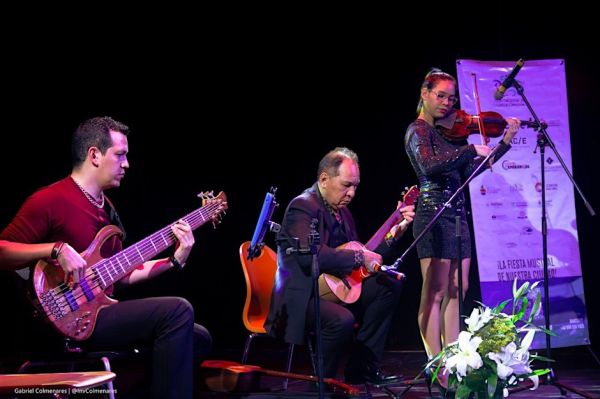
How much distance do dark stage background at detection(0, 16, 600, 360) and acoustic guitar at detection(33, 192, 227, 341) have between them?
2.54 meters

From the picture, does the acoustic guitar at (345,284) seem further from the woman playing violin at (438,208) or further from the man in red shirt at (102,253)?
the man in red shirt at (102,253)

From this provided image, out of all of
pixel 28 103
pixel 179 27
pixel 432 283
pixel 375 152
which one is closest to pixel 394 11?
pixel 375 152

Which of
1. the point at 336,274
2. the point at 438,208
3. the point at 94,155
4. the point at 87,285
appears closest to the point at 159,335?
the point at 87,285

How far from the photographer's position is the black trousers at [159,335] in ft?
9.91

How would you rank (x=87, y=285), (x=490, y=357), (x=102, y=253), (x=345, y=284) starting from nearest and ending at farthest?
(x=490, y=357) → (x=87, y=285) → (x=102, y=253) → (x=345, y=284)

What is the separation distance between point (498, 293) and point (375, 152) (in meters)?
1.51

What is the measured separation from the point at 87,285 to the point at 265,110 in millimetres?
3105

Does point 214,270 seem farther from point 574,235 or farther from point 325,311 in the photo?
point 574,235

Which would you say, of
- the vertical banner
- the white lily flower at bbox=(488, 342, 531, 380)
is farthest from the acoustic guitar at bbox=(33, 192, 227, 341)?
the vertical banner

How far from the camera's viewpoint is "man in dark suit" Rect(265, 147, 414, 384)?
12.2 feet

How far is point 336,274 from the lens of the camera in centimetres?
390

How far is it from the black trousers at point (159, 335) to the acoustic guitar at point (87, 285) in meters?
0.07

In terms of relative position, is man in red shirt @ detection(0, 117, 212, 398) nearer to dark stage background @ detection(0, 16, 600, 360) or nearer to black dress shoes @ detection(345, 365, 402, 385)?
black dress shoes @ detection(345, 365, 402, 385)

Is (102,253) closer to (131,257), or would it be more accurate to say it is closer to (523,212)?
(131,257)
